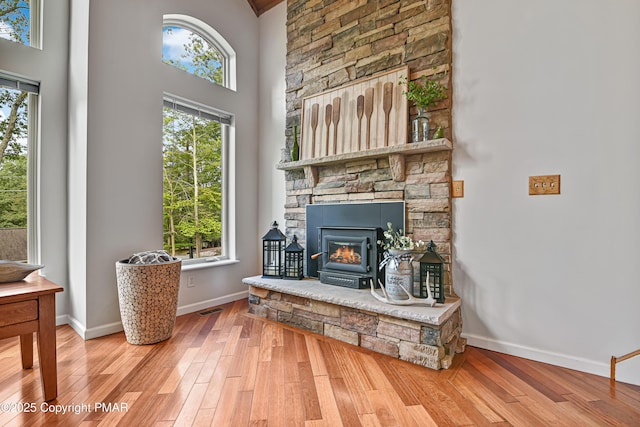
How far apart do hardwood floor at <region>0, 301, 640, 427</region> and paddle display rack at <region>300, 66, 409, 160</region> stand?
1.75 m

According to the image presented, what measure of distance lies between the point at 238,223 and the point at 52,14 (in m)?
2.46

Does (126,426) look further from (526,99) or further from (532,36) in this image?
(532,36)

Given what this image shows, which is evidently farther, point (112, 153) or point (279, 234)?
point (279, 234)

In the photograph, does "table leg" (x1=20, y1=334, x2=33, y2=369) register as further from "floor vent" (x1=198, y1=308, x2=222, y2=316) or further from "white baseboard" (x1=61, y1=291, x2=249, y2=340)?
"floor vent" (x1=198, y1=308, x2=222, y2=316)

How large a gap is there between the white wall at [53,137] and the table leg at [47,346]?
4.45 feet

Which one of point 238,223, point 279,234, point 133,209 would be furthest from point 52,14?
point 279,234

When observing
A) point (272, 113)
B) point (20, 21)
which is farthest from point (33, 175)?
point (272, 113)

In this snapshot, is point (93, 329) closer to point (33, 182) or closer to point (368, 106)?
point (33, 182)

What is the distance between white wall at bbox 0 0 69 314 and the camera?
104 inches

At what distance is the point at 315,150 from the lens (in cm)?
320

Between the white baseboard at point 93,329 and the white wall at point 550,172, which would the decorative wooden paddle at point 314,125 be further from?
the white baseboard at point 93,329

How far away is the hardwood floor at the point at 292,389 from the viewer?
151 centimetres

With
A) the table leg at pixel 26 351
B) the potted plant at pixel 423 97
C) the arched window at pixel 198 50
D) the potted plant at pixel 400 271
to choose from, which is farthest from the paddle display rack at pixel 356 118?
the table leg at pixel 26 351

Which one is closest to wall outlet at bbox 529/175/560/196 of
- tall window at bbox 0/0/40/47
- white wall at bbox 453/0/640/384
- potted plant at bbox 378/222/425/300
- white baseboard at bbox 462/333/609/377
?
white wall at bbox 453/0/640/384
